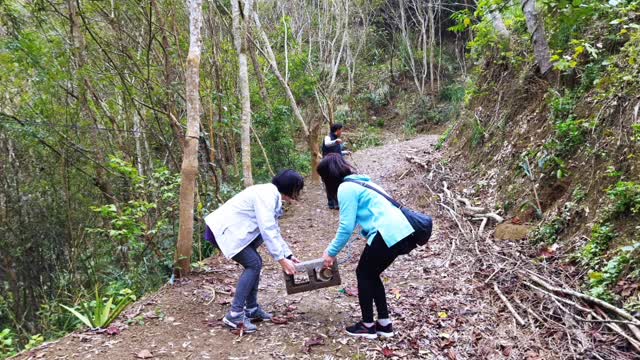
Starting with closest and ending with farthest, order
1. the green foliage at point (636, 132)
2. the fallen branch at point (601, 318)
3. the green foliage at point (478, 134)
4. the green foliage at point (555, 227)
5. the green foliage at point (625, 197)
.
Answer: the fallen branch at point (601, 318) → the green foliage at point (625, 197) → the green foliage at point (636, 132) → the green foliage at point (555, 227) → the green foliage at point (478, 134)

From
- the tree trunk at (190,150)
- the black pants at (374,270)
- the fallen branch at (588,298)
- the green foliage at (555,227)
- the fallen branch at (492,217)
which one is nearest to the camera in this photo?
the fallen branch at (588,298)

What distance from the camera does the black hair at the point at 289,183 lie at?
3688 millimetres

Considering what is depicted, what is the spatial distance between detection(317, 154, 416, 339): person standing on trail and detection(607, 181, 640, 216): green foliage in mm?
2260

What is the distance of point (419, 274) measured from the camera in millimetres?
5332

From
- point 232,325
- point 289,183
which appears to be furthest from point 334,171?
point 232,325

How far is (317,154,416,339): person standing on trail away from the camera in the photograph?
330 centimetres

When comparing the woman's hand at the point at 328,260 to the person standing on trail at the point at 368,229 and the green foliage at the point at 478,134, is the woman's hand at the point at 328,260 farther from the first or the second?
the green foliage at the point at 478,134

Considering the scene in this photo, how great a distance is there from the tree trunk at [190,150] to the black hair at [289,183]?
65.4 inches

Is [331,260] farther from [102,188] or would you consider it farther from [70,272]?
[70,272]

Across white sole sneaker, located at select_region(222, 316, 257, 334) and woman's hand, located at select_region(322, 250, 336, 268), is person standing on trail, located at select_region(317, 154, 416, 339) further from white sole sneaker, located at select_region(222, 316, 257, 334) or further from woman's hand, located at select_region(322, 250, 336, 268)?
white sole sneaker, located at select_region(222, 316, 257, 334)

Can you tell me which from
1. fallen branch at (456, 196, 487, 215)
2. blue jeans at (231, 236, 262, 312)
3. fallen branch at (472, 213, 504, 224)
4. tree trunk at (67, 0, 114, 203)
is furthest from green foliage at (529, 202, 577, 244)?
tree trunk at (67, 0, 114, 203)

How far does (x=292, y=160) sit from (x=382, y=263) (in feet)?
30.8

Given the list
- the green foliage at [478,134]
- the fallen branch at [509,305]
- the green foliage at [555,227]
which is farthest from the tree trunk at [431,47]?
the fallen branch at [509,305]

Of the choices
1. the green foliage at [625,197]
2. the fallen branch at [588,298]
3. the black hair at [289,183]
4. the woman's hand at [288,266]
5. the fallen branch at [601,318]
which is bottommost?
the fallen branch at [601,318]
